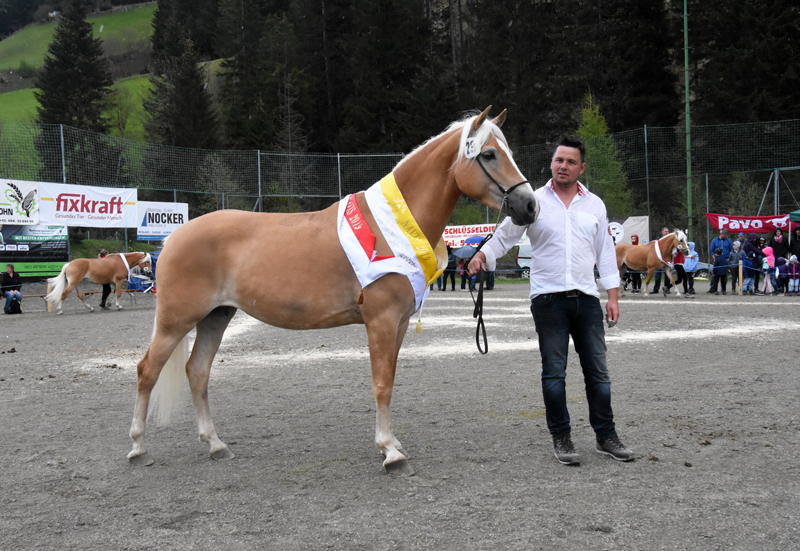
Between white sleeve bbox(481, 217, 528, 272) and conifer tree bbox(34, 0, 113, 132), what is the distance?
4399 cm

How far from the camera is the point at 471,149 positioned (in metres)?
3.79

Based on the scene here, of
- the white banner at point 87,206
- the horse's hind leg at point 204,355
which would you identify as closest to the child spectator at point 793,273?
the horse's hind leg at point 204,355

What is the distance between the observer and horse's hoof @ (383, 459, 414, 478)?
364cm

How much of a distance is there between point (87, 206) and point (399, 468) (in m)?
17.5

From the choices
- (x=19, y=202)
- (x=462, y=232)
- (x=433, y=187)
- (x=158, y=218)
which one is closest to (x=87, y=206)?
(x=19, y=202)

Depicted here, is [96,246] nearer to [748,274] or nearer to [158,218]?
[158,218]

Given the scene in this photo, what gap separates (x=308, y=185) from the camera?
2422 cm

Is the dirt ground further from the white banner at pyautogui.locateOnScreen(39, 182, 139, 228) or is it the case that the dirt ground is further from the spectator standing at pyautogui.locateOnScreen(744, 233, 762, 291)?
the spectator standing at pyautogui.locateOnScreen(744, 233, 762, 291)

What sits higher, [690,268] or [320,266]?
[320,266]

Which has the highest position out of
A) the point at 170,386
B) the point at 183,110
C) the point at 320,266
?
the point at 183,110

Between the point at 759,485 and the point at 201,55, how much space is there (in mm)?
73600

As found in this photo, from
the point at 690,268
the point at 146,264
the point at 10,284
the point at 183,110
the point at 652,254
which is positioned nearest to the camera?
the point at 10,284

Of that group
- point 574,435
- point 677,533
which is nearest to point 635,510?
point 677,533

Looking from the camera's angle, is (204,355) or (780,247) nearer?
(204,355)
